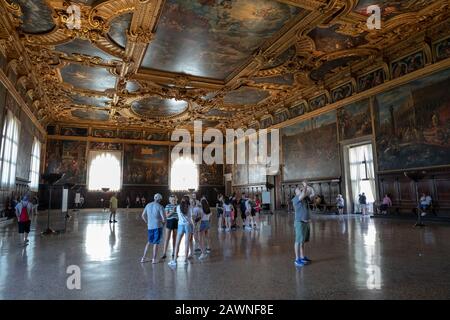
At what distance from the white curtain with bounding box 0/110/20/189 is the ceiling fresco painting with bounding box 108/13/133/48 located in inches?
251

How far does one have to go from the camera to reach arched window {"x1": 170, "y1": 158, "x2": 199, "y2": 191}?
1281 inches

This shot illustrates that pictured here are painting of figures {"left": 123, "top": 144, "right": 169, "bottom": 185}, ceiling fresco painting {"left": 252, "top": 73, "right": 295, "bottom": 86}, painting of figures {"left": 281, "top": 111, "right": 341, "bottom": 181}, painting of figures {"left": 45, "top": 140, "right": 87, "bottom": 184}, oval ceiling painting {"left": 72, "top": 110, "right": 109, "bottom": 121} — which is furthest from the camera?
painting of figures {"left": 123, "top": 144, "right": 169, "bottom": 185}

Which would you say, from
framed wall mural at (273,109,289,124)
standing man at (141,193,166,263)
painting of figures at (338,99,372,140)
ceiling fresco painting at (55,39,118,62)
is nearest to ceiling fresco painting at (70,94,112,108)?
ceiling fresco painting at (55,39,118,62)

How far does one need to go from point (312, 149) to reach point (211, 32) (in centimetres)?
1090

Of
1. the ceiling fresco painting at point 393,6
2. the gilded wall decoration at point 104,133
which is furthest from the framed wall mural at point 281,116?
the gilded wall decoration at point 104,133

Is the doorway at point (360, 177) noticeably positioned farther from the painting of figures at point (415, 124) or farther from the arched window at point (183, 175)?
the arched window at point (183, 175)

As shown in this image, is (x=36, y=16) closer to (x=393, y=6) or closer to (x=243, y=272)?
(x=243, y=272)

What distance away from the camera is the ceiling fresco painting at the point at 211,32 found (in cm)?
1060

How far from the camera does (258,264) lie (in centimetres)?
536

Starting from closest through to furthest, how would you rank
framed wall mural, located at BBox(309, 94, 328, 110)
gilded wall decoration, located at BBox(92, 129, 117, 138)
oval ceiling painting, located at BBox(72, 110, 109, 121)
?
framed wall mural, located at BBox(309, 94, 328, 110) < oval ceiling painting, located at BBox(72, 110, 109, 121) < gilded wall decoration, located at BBox(92, 129, 117, 138)

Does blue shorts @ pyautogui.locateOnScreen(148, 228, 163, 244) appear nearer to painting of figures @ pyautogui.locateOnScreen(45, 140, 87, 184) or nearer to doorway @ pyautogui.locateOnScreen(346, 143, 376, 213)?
doorway @ pyautogui.locateOnScreen(346, 143, 376, 213)

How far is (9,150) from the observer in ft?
47.6

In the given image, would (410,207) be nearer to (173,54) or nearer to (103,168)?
(173,54)

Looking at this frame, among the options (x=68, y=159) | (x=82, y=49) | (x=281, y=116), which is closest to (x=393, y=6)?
(x=281, y=116)
